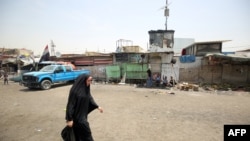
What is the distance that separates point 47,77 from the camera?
13.3m

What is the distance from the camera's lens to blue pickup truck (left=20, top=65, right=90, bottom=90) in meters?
12.7

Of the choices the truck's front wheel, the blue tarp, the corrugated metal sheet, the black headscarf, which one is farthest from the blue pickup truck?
the blue tarp

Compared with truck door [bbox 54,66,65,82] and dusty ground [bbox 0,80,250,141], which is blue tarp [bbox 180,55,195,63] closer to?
dusty ground [bbox 0,80,250,141]

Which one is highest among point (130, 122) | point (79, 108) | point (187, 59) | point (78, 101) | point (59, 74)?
point (187, 59)

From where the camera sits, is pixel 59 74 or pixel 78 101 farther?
pixel 59 74

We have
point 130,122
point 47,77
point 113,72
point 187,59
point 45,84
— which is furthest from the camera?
point 113,72

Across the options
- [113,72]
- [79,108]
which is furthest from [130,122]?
[113,72]

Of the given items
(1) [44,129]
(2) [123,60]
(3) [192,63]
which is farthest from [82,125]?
(2) [123,60]

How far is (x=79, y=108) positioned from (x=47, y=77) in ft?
37.5

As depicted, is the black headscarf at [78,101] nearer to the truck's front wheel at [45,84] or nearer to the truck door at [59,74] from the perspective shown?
the truck's front wheel at [45,84]

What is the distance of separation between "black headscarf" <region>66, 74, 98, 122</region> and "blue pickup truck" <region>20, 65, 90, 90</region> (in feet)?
27.6

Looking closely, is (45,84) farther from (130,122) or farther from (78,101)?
(78,101)

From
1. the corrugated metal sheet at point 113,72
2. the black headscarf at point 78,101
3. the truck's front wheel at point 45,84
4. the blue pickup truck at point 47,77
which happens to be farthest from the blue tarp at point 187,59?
the black headscarf at point 78,101

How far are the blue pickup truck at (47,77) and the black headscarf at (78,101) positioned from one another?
8.40 metres
